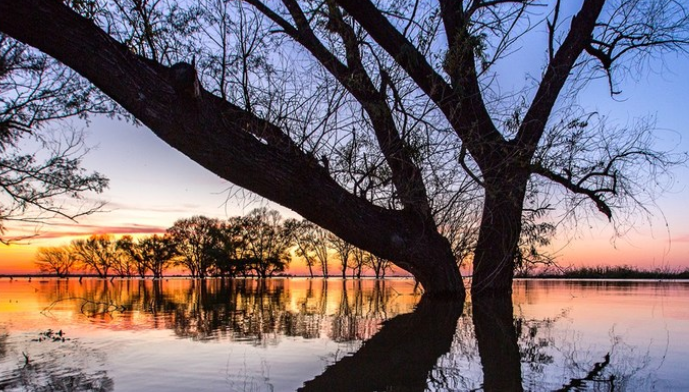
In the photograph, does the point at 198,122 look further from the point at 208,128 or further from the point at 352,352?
the point at 352,352

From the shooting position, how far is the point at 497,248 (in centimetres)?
815

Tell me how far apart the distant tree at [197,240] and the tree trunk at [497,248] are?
130 feet

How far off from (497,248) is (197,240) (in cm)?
4200

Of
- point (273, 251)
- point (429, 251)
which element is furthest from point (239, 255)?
point (429, 251)

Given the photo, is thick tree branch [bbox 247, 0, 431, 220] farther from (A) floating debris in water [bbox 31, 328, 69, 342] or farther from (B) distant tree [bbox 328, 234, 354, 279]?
(A) floating debris in water [bbox 31, 328, 69, 342]

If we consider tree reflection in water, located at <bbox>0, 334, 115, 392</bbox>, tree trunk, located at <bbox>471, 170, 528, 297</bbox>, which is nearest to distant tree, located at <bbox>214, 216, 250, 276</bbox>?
tree trunk, located at <bbox>471, 170, 528, 297</bbox>

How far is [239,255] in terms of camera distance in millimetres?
45906

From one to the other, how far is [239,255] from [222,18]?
42.1 m

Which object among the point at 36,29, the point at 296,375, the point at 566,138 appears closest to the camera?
the point at 296,375

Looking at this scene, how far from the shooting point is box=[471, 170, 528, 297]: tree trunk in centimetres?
770

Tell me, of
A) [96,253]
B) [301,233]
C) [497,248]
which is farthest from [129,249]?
[497,248]

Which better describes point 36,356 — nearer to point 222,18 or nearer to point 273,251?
point 222,18

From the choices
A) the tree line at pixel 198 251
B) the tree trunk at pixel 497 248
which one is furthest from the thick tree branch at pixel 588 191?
the tree line at pixel 198 251

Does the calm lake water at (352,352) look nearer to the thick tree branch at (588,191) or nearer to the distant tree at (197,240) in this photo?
the thick tree branch at (588,191)
